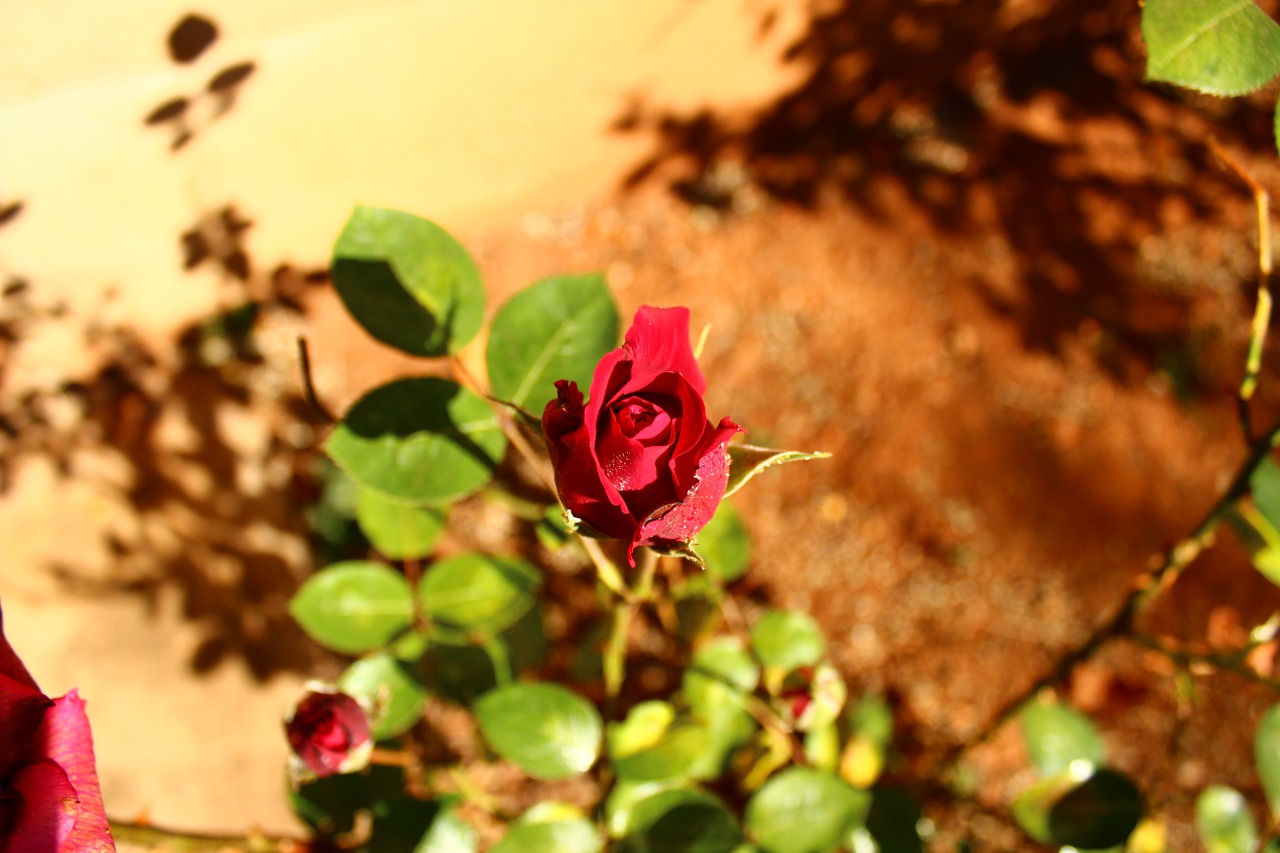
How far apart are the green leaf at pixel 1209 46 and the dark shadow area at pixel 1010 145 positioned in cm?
214

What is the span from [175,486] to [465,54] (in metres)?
1.43

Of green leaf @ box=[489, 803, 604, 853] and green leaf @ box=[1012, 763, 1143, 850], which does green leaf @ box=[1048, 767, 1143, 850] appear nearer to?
green leaf @ box=[1012, 763, 1143, 850]

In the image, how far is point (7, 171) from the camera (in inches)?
73.5

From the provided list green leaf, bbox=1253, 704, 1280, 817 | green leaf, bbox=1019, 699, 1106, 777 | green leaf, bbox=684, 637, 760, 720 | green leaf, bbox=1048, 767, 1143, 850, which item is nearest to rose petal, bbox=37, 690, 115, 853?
green leaf, bbox=684, 637, 760, 720

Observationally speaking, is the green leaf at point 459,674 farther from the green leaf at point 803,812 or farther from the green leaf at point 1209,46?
the green leaf at point 1209,46

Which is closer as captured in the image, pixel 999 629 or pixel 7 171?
pixel 7 171

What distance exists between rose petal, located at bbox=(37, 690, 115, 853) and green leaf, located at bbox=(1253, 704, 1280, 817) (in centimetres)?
152

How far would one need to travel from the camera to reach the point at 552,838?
1181 mm

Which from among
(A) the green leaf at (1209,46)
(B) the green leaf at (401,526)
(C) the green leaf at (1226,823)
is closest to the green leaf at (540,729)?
(B) the green leaf at (401,526)

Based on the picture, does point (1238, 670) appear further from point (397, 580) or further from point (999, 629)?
point (999, 629)

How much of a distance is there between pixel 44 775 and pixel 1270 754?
160 centimetres

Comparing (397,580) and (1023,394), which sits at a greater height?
(397,580)

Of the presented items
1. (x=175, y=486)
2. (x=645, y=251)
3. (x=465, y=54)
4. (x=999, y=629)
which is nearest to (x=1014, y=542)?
(x=999, y=629)

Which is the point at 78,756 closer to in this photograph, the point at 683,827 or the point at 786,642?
the point at 683,827
